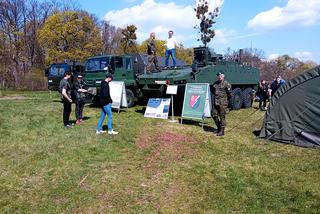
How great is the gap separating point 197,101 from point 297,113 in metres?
3.24

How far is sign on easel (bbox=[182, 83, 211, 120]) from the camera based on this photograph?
474 inches

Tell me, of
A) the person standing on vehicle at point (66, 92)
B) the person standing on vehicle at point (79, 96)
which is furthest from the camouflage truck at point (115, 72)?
the person standing on vehicle at point (66, 92)

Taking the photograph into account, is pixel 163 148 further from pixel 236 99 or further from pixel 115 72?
pixel 236 99

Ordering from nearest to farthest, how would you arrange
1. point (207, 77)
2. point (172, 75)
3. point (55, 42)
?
point (172, 75) → point (207, 77) → point (55, 42)

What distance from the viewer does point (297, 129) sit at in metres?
→ 10.2

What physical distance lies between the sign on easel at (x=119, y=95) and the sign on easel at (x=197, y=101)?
3.25m

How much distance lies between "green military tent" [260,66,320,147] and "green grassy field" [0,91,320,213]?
0.56 meters

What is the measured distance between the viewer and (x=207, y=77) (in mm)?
14344

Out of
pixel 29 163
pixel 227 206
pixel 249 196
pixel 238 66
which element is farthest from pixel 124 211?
pixel 238 66

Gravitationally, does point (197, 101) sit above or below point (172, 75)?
below

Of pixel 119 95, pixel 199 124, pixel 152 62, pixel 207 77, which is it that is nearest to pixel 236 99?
pixel 207 77

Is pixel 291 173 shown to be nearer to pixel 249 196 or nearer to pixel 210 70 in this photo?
pixel 249 196

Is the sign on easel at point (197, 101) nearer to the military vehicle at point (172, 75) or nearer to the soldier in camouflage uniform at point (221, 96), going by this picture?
the military vehicle at point (172, 75)

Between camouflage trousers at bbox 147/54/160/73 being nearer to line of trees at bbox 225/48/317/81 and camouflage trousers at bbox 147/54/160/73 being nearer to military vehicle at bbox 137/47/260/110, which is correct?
military vehicle at bbox 137/47/260/110
